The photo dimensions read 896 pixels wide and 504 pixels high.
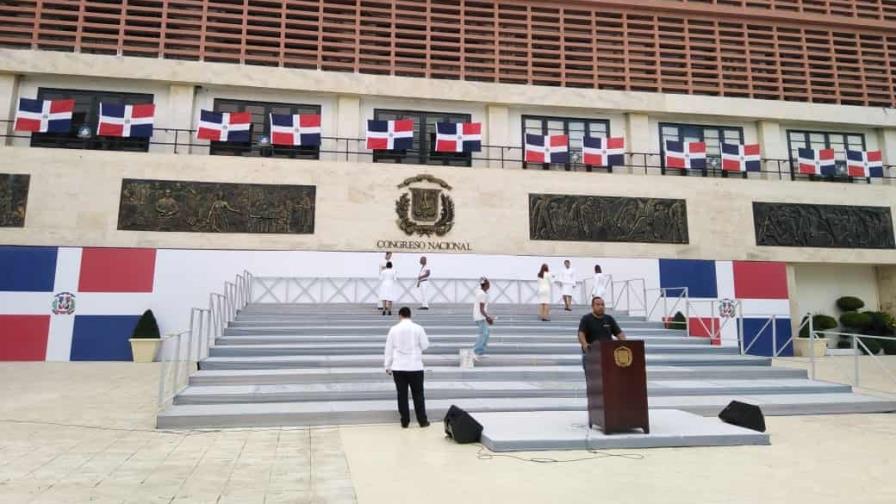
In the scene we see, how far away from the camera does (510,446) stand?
6.25 m

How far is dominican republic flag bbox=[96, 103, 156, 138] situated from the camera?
17.9 m

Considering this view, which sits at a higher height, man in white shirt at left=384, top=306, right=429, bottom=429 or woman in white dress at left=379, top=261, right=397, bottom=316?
woman in white dress at left=379, top=261, right=397, bottom=316

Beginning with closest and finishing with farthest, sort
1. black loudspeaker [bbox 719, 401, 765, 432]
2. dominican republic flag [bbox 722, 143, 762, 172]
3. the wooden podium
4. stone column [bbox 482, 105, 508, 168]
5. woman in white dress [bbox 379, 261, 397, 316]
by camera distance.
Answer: the wooden podium
black loudspeaker [bbox 719, 401, 765, 432]
woman in white dress [bbox 379, 261, 397, 316]
stone column [bbox 482, 105, 508, 168]
dominican republic flag [bbox 722, 143, 762, 172]

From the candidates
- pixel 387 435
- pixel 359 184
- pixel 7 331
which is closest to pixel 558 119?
pixel 359 184

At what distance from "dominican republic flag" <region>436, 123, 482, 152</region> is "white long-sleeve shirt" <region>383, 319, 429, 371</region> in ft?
41.0

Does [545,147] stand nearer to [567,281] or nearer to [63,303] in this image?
[567,281]

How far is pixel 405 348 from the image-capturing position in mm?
7656

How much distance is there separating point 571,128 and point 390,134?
7.01 m

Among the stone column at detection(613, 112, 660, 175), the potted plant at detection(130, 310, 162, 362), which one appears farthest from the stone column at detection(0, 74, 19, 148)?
the stone column at detection(613, 112, 660, 175)

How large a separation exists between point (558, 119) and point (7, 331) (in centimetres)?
1877

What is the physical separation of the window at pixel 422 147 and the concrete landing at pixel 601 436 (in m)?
13.9

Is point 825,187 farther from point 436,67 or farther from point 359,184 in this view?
point 359,184

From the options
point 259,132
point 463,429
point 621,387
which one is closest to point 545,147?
point 259,132

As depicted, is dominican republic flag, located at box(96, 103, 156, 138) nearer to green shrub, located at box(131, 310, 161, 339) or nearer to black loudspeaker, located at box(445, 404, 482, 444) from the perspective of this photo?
green shrub, located at box(131, 310, 161, 339)
